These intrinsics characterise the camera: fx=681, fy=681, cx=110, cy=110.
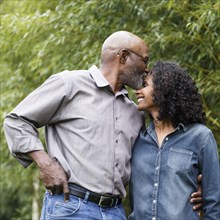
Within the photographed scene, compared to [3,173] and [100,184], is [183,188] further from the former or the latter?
[3,173]

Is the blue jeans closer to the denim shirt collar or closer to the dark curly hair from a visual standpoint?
the denim shirt collar

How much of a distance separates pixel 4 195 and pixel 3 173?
17.8ft

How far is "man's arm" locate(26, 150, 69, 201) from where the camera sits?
3695 millimetres

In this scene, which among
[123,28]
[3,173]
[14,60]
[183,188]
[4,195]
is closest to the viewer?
[183,188]

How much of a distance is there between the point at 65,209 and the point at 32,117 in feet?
1.77

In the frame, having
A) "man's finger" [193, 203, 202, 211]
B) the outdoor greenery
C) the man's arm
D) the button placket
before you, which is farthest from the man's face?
the outdoor greenery

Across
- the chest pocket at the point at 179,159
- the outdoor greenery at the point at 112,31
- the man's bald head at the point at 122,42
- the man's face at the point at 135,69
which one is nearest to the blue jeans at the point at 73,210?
the chest pocket at the point at 179,159

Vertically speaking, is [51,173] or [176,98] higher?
[176,98]

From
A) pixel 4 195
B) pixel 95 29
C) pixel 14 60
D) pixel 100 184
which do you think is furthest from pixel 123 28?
pixel 4 195

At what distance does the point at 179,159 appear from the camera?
12.2ft

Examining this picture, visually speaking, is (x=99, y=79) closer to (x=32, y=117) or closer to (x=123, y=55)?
(x=123, y=55)

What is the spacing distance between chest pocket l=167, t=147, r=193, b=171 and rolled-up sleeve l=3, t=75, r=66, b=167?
0.68 metres

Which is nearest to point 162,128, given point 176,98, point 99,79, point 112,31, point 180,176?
point 176,98

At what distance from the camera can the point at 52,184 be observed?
3.71 metres
